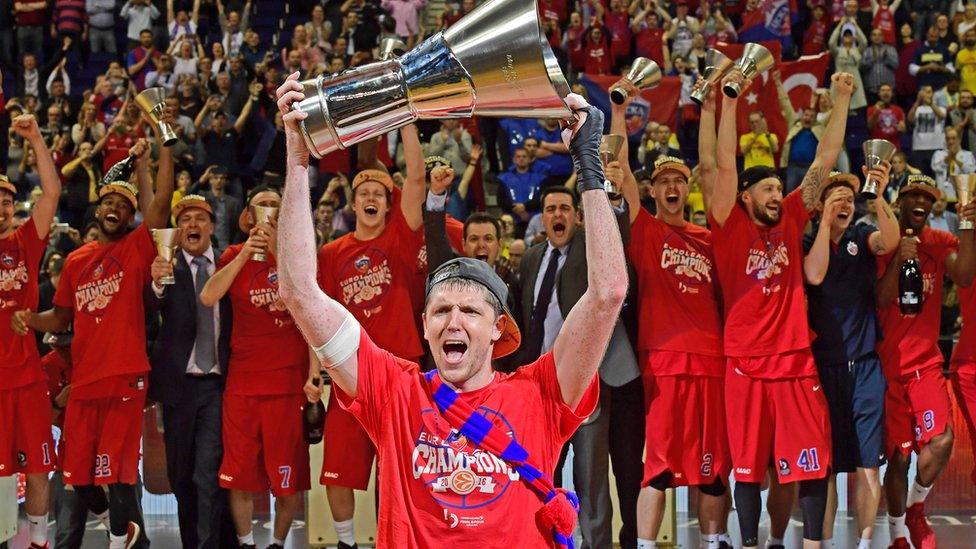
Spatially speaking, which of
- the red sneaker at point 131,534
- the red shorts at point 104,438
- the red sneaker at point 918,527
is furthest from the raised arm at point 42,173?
the red sneaker at point 918,527

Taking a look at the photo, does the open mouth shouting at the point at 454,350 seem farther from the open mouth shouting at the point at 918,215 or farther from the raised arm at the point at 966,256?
the open mouth shouting at the point at 918,215

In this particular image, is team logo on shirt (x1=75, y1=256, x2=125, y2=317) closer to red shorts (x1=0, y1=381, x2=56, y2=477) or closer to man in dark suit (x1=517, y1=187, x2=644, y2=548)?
red shorts (x1=0, y1=381, x2=56, y2=477)

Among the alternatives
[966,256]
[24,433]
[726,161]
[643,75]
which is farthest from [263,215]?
[966,256]

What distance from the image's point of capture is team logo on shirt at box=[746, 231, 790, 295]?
751 cm

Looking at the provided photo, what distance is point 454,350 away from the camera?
3625 millimetres

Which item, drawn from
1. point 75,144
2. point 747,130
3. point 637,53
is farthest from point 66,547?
point 637,53

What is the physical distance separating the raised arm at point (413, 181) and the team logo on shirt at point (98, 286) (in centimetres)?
189

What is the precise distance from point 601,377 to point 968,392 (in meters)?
2.54

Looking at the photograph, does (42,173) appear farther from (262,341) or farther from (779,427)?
(779,427)

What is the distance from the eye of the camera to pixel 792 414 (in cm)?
741

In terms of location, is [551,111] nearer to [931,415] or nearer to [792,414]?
[792,414]

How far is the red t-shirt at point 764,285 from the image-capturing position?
7.44 m

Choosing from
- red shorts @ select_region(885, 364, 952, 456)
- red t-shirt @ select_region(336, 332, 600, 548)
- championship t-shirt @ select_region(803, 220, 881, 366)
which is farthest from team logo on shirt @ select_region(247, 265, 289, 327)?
red t-shirt @ select_region(336, 332, 600, 548)

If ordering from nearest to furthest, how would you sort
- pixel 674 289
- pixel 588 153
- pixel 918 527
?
pixel 588 153, pixel 674 289, pixel 918 527
